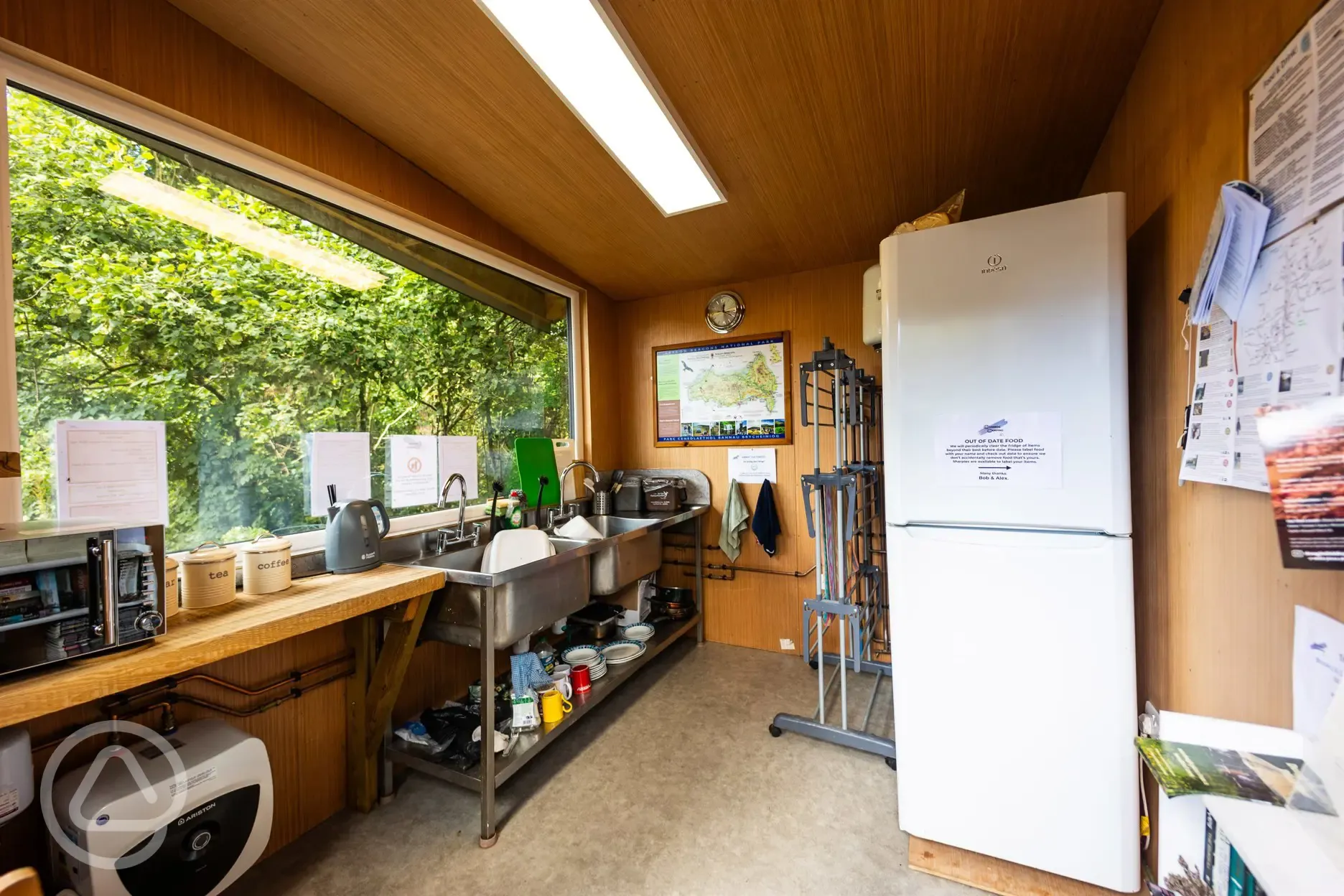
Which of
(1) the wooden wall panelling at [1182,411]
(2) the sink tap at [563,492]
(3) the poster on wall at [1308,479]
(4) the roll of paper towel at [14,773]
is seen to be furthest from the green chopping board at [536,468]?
(3) the poster on wall at [1308,479]

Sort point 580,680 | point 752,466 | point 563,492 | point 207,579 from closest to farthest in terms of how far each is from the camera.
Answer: point 207,579 < point 580,680 < point 563,492 < point 752,466

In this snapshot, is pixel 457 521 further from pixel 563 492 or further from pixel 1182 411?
pixel 1182 411

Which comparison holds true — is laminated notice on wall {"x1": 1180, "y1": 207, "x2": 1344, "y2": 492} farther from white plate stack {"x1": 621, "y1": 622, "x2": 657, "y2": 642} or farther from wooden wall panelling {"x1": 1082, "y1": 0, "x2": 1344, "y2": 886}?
white plate stack {"x1": 621, "y1": 622, "x2": 657, "y2": 642}

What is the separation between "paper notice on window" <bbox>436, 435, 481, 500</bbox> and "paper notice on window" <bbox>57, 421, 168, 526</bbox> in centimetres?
92

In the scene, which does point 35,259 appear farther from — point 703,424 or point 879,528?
point 879,528

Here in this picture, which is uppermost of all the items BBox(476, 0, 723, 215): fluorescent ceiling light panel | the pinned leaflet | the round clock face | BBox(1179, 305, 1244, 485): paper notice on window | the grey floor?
BBox(476, 0, 723, 215): fluorescent ceiling light panel

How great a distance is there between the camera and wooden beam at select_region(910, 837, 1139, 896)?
1.39 m

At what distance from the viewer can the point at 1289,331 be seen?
75 centimetres

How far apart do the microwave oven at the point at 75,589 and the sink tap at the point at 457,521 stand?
1.07m

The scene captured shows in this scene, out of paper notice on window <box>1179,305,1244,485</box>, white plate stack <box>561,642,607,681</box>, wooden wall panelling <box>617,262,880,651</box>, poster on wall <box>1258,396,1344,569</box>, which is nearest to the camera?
poster on wall <box>1258,396,1344,569</box>

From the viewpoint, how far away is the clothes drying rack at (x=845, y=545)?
6.68ft

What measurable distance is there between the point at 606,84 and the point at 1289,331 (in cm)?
165

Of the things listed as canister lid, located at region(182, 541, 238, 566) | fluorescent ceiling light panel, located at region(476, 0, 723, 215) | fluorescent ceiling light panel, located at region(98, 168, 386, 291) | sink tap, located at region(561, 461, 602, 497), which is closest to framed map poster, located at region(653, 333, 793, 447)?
sink tap, located at region(561, 461, 602, 497)

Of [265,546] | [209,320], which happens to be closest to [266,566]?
[265,546]
